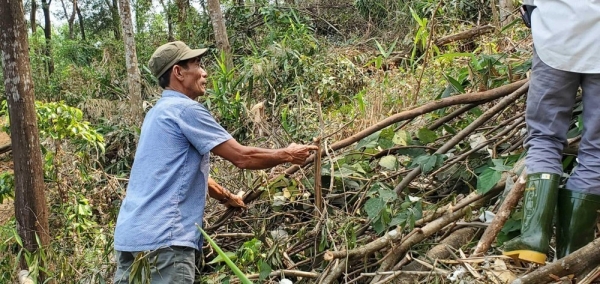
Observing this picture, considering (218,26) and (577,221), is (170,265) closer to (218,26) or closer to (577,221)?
(577,221)

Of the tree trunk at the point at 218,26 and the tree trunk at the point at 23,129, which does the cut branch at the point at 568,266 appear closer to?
the tree trunk at the point at 23,129

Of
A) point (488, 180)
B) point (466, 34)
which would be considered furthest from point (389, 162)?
point (466, 34)

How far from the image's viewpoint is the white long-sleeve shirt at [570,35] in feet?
6.15

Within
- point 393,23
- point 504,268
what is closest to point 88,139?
point 504,268

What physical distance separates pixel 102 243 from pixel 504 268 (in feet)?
9.33

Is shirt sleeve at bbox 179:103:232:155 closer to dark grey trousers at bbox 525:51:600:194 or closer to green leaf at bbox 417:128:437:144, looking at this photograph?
green leaf at bbox 417:128:437:144

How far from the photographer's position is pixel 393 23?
9086 millimetres

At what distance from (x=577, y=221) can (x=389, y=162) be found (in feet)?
3.65

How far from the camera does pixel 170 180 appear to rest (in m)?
2.43

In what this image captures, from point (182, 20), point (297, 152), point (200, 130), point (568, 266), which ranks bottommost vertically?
point (568, 266)

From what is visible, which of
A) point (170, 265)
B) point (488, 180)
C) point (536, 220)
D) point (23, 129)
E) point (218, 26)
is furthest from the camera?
point (218, 26)

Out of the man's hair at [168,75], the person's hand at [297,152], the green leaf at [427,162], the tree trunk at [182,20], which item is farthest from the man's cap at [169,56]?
the tree trunk at [182,20]

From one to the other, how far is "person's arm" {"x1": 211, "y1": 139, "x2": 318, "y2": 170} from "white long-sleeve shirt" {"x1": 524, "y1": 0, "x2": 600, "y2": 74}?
3.53 ft

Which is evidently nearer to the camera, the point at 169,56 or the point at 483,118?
the point at 169,56
